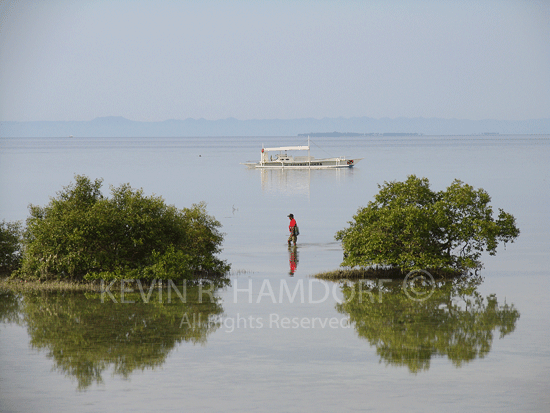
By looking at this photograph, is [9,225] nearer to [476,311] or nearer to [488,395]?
[476,311]

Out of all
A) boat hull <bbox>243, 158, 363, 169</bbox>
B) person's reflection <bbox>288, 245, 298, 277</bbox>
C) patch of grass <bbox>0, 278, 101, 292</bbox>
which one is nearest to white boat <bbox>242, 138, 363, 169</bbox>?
boat hull <bbox>243, 158, 363, 169</bbox>

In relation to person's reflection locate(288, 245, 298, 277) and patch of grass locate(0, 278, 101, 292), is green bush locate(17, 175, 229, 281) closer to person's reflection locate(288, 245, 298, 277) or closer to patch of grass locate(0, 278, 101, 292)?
patch of grass locate(0, 278, 101, 292)

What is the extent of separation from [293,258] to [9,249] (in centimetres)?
1104

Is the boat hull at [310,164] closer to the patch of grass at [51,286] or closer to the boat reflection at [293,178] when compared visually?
the boat reflection at [293,178]

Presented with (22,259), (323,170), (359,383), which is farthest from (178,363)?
(323,170)

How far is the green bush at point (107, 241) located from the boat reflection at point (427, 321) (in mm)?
6039

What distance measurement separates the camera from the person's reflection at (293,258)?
91.0 ft

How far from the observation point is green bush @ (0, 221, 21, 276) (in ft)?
85.9

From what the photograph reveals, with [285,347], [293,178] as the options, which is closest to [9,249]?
[285,347]

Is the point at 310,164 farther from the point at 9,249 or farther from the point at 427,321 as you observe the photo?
the point at 427,321

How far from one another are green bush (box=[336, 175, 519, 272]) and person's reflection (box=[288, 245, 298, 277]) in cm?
254

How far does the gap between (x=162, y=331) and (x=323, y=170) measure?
10265 centimetres

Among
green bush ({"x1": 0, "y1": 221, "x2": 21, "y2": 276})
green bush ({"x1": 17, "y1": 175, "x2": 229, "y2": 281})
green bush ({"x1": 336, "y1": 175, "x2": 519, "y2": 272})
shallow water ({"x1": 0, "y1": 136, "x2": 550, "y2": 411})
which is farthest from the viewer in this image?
green bush ({"x1": 0, "y1": 221, "x2": 21, "y2": 276})

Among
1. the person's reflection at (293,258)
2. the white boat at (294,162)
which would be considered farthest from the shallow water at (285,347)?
the white boat at (294,162)
